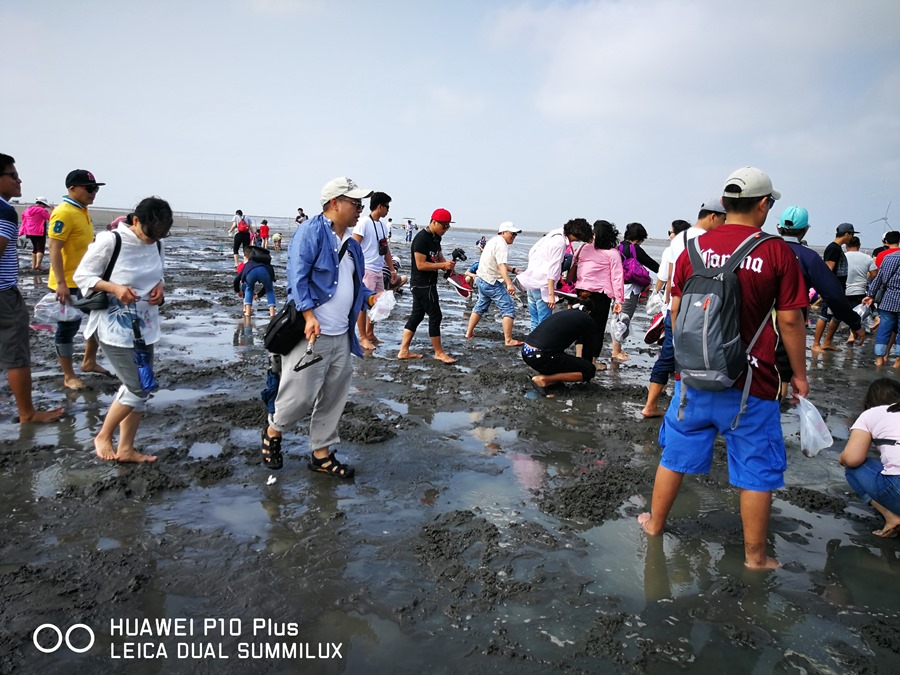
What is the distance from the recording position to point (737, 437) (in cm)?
305

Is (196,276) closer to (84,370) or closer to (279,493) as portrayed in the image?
(84,370)

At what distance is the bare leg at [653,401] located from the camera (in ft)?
18.7

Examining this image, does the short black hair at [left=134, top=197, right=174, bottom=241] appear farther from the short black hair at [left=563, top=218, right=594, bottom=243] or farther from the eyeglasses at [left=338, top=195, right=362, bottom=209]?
the short black hair at [left=563, top=218, right=594, bottom=243]

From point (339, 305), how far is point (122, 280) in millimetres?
1518

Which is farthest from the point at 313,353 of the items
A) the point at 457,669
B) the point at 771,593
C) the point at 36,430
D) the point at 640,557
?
the point at 771,593

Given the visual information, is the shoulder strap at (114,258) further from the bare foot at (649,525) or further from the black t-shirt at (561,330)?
the black t-shirt at (561,330)

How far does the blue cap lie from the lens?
4078 mm

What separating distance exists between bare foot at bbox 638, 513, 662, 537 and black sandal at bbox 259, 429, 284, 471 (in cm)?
258

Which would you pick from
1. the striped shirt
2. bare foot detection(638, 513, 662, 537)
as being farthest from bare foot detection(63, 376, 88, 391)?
bare foot detection(638, 513, 662, 537)

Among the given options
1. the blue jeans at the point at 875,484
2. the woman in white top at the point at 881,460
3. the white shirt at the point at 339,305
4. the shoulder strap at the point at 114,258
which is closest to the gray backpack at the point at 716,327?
the woman in white top at the point at 881,460

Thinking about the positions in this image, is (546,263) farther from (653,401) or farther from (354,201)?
(354,201)

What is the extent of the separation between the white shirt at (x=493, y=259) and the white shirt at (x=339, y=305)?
14.5 ft

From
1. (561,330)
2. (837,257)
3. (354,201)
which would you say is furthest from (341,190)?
(837,257)

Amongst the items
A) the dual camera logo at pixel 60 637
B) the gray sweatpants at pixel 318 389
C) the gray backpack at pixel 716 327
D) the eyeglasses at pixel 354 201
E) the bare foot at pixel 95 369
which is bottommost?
the dual camera logo at pixel 60 637
